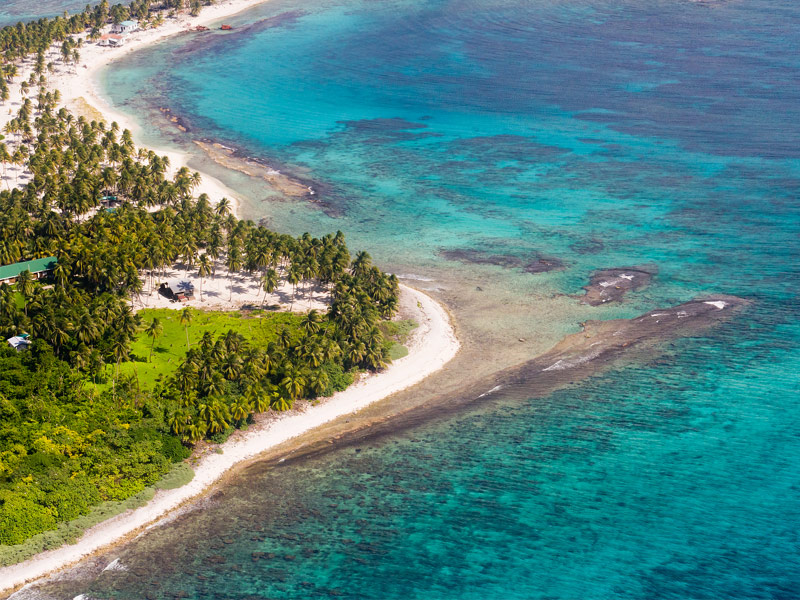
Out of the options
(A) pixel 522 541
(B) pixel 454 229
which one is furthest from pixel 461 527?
(B) pixel 454 229

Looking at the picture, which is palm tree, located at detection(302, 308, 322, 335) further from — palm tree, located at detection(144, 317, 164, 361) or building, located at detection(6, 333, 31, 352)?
building, located at detection(6, 333, 31, 352)

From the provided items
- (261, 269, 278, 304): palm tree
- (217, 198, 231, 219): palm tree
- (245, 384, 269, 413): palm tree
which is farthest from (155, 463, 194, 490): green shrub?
(217, 198, 231, 219): palm tree

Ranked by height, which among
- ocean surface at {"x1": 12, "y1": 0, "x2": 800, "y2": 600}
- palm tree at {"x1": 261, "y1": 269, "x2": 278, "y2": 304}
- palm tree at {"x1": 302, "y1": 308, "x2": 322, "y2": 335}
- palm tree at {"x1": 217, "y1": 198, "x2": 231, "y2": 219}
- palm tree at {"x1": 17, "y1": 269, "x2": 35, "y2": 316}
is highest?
palm tree at {"x1": 217, "y1": 198, "x2": 231, "y2": 219}

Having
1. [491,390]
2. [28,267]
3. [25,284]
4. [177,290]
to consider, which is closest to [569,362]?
[491,390]

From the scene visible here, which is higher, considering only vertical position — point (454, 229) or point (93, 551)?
point (454, 229)

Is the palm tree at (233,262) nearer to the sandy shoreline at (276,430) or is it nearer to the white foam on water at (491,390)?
the sandy shoreline at (276,430)

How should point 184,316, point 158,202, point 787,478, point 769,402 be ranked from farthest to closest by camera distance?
point 158,202 → point 184,316 → point 769,402 → point 787,478

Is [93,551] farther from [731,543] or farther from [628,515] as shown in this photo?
[731,543]
